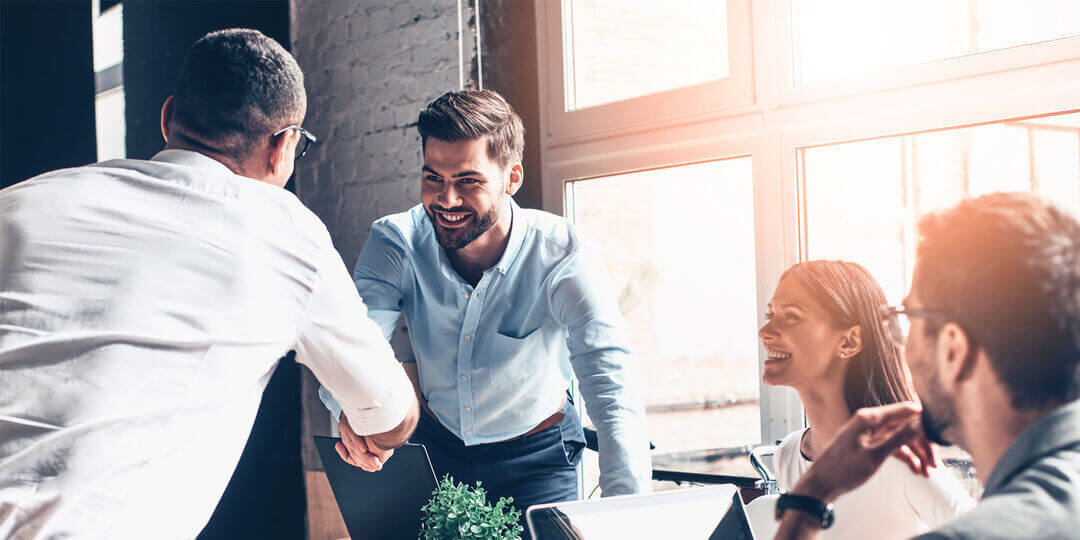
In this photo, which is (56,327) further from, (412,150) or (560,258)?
(412,150)

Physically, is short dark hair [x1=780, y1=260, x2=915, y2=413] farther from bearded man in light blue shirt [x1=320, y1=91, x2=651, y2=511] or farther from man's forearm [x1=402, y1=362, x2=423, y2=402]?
man's forearm [x1=402, y1=362, x2=423, y2=402]

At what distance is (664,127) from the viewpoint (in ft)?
8.09

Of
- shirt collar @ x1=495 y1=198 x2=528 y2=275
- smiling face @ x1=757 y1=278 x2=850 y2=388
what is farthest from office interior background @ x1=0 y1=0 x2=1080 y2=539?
shirt collar @ x1=495 y1=198 x2=528 y2=275

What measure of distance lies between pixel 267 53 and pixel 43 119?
245 cm

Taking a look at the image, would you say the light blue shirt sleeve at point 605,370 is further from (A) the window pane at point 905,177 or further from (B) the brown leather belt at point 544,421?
(A) the window pane at point 905,177

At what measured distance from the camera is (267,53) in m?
1.42

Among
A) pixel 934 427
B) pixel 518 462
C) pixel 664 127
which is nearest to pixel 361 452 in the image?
pixel 518 462

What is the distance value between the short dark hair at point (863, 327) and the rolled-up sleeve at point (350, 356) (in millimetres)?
747

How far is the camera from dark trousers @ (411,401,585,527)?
2033 mm

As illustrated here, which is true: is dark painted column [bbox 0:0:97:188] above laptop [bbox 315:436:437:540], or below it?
above

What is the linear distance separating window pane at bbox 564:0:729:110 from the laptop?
1438 millimetres

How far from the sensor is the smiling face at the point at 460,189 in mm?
2070

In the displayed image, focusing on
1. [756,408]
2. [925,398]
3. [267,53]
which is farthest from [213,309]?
[756,408]

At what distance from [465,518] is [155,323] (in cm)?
56
